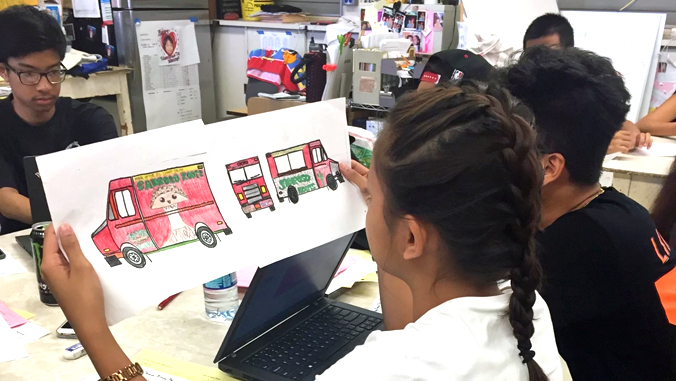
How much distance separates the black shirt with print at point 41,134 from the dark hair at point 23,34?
22 centimetres

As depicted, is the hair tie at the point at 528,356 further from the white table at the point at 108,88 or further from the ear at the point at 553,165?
the white table at the point at 108,88

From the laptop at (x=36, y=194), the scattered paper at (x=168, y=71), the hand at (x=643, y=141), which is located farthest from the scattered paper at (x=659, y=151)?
the scattered paper at (x=168, y=71)

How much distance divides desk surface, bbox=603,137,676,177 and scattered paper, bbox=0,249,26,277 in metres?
1.79

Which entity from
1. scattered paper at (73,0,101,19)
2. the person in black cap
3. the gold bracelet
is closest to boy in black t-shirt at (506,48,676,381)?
the gold bracelet

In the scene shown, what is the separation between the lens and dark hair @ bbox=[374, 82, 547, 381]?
671mm

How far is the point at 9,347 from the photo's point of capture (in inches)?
39.4

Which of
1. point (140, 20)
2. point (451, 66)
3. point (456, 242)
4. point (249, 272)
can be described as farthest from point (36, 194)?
point (140, 20)

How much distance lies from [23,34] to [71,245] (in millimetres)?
1250

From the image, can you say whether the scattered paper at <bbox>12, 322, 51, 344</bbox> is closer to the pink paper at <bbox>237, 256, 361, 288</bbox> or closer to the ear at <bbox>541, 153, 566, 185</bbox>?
the pink paper at <bbox>237, 256, 361, 288</bbox>

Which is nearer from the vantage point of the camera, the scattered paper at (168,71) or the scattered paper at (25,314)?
the scattered paper at (25,314)

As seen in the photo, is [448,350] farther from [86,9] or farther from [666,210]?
[86,9]

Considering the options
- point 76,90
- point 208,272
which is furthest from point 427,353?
point 76,90

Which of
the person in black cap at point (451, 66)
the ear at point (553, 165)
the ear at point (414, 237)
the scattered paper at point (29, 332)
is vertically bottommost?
the scattered paper at point (29, 332)

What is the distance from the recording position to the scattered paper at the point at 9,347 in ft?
3.22
